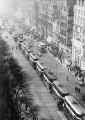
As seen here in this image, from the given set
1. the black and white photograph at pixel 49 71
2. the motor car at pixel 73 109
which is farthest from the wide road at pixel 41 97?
the motor car at pixel 73 109

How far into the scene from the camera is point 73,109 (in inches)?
1677

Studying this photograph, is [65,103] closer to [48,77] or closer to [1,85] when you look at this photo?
[48,77]

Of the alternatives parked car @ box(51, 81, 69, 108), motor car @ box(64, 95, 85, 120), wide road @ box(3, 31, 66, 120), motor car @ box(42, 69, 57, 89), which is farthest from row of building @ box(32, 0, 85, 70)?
motor car @ box(64, 95, 85, 120)

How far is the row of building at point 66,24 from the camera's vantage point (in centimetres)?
6912

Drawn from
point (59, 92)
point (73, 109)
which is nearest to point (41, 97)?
point (59, 92)

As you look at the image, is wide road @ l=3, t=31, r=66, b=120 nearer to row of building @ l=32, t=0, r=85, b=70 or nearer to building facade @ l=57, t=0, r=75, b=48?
row of building @ l=32, t=0, r=85, b=70

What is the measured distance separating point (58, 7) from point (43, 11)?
2215cm

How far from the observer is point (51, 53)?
92.6m

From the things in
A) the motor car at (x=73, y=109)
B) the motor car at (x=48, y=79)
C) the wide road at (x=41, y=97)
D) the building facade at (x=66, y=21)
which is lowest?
the wide road at (x=41, y=97)

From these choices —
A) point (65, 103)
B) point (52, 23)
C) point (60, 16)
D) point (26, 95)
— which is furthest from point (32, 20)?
point (65, 103)

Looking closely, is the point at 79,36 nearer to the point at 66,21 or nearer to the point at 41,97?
the point at 66,21

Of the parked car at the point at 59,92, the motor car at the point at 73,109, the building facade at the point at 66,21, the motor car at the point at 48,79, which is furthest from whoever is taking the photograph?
the building facade at the point at 66,21

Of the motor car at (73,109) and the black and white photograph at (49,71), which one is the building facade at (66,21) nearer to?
the black and white photograph at (49,71)

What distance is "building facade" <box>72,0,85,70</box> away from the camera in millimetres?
67438
